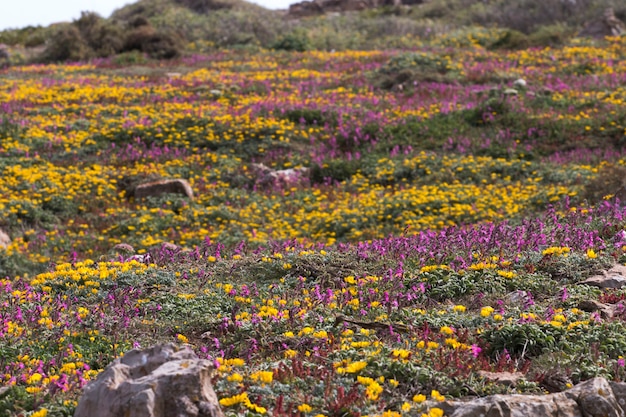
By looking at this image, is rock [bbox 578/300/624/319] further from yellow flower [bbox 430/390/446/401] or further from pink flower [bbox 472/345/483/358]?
yellow flower [bbox 430/390/446/401]

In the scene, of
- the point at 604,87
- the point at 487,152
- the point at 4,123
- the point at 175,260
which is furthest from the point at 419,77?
the point at 175,260

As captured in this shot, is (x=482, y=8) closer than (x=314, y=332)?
No

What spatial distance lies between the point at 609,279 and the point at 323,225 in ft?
25.0

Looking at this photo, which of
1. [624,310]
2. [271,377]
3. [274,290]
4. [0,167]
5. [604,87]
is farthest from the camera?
[604,87]

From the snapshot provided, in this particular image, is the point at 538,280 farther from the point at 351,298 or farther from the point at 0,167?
the point at 0,167

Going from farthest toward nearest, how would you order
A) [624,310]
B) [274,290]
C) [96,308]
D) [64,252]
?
[64,252], [274,290], [96,308], [624,310]

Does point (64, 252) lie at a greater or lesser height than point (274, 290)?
lesser

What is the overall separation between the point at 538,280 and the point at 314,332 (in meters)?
2.53

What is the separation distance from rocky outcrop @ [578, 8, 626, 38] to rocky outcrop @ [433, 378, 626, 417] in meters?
34.9

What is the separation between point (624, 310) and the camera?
242 inches

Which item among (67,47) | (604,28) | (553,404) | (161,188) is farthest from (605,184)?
(67,47)

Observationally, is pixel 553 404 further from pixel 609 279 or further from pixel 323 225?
pixel 323 225

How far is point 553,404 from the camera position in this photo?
4703 millimetres

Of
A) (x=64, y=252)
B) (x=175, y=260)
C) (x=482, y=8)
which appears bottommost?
(x=64, y=252)
